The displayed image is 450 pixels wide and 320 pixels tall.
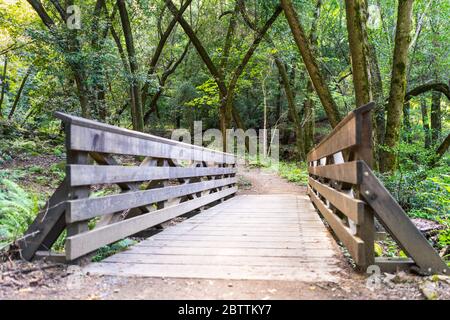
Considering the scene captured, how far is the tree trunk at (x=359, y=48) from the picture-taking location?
7203 mm

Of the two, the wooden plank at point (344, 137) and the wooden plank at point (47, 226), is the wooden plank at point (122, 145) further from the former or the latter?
the wooden plank at point (344, 137)

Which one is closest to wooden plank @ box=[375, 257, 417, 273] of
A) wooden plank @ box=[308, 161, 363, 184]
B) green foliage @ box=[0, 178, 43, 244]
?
wooden plank @ box=[308, 161, 363, 184]

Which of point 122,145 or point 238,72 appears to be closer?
point 122,145

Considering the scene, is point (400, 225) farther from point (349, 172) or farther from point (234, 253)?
point (234, 253)

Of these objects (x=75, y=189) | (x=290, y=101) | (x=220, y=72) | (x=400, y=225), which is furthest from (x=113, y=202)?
(x=290, y=101)

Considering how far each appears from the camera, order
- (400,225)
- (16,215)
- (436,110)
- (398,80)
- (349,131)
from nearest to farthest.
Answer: (400,225)
(349,131)
(16,215)
(398,80)
(436,110)

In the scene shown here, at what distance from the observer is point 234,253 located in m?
3.74

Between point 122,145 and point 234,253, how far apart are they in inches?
58.6

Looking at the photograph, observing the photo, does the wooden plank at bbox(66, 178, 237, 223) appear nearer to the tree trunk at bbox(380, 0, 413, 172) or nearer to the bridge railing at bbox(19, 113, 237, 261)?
the bridge railing at bbox(19, 113, 237, 261)

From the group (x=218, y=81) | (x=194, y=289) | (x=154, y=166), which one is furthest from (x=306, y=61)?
(x=218, y=81)

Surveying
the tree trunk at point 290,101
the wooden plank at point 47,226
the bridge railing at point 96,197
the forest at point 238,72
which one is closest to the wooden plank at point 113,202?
the bridge railing at point 96,197

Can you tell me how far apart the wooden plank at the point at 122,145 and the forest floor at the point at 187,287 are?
961mm

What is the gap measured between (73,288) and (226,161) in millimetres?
7174

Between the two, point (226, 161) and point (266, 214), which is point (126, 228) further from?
point (226, 161)
